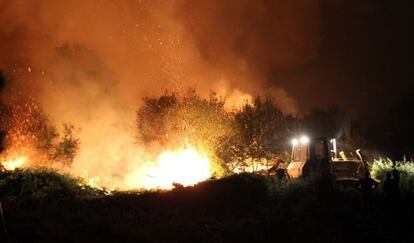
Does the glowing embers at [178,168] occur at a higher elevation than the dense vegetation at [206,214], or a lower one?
higher

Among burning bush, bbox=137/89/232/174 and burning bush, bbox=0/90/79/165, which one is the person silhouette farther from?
burning bush, bbox=0/90/79/165

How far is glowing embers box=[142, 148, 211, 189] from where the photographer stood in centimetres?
2886

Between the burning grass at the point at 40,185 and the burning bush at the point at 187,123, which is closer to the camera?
the burning grass at the point at 40,185

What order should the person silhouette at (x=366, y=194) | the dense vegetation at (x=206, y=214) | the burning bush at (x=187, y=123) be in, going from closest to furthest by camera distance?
the dense vegetation at (x=206, y=214) < the person silhouette at (x=366, y=194) < the burning bush at (x=187, y=123)

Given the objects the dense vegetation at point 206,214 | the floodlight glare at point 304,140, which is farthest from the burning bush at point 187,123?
the dense vegetation at point 206,214

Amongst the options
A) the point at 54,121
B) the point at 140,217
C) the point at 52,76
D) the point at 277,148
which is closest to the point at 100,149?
the point at 54,121

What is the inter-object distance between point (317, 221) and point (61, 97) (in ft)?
84.5

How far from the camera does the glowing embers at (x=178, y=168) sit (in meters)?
28.9

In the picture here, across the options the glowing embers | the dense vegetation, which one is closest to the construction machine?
the dense vegetation

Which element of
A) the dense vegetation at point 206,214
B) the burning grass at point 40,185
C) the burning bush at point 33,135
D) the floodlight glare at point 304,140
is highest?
the burning bush at point 33,135

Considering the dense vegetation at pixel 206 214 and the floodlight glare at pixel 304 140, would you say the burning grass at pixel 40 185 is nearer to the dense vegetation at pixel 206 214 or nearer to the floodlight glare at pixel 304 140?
the dense vegetation at pixel 206 214

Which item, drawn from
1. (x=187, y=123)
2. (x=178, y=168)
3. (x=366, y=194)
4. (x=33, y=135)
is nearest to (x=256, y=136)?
(x=187, y=123)

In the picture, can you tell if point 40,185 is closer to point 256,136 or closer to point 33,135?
point 33,135

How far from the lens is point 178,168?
30.9 metres
